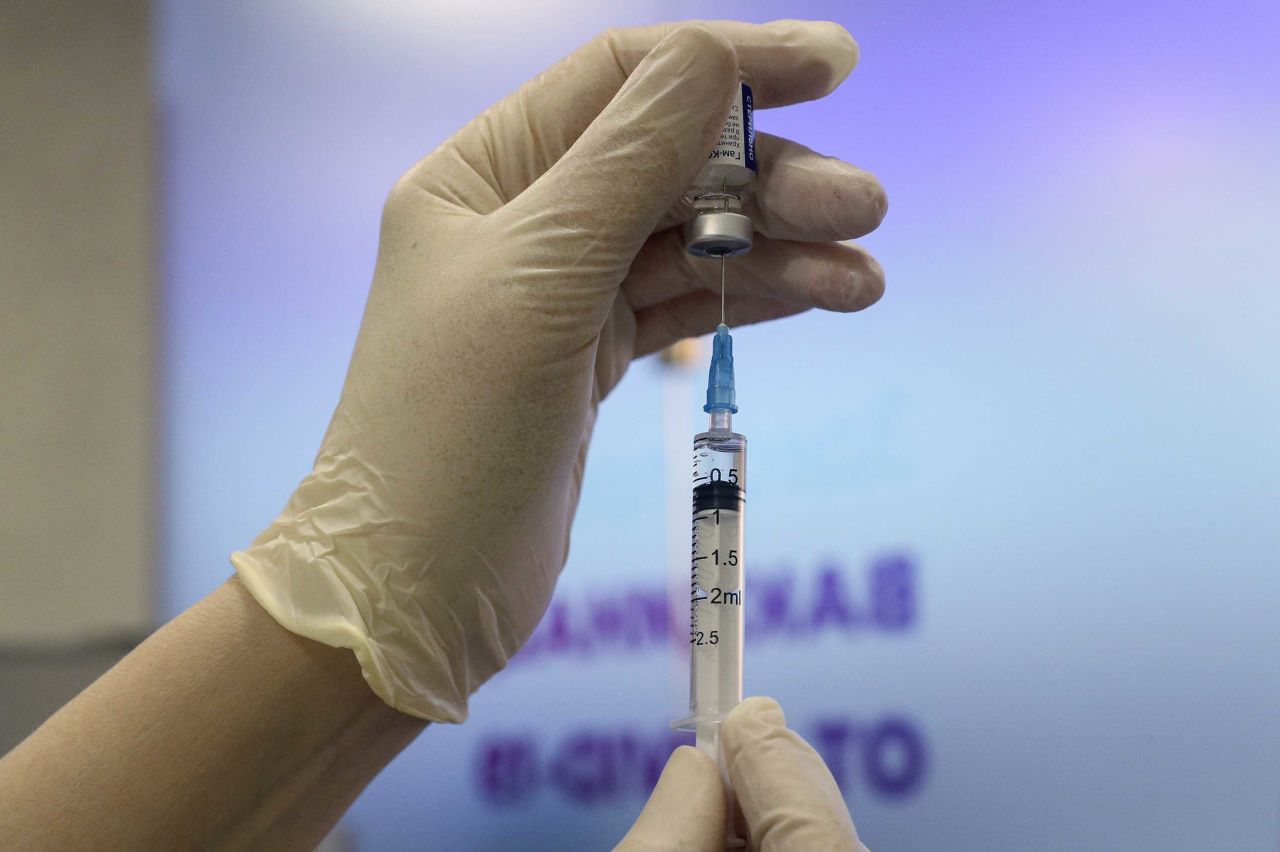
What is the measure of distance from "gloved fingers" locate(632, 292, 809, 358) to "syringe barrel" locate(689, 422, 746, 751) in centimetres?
31

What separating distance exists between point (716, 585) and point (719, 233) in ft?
0.98

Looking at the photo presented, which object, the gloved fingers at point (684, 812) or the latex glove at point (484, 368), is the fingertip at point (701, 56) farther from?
the gloved fingers at point (684, 812)

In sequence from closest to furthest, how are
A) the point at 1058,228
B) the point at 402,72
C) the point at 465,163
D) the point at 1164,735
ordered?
the point at 465,163 → the point at 1164,735 → the point at 1058,228 → the point at 402,72

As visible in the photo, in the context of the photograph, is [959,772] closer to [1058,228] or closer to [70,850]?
[1058,228]

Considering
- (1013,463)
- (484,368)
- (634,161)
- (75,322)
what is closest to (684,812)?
(484,368)

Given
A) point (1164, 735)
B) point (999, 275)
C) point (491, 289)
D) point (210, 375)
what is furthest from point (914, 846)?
point (210, 375)

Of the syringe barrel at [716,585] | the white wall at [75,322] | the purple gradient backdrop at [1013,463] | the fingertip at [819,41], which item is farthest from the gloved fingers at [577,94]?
the white wall at [75,322]

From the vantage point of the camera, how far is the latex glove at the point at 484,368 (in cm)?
87

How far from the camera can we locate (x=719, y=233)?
2.91ft

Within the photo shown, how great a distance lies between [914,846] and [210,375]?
4.76ft

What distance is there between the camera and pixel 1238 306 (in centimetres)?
147

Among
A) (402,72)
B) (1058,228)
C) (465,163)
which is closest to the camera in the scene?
(465,163)

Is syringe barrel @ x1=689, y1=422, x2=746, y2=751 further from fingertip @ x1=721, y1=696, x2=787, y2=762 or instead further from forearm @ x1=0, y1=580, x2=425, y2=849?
forearm @ x1=0, y1=580, x2=425, y2=849

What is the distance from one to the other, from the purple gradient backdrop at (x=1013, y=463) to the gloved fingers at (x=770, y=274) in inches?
21.8
